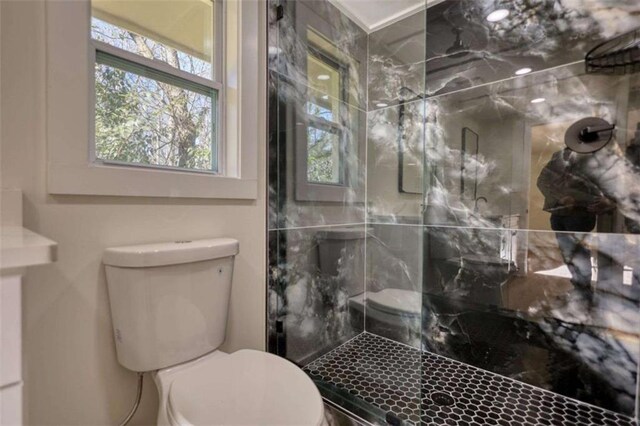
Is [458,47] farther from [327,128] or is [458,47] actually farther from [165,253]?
[165,253]

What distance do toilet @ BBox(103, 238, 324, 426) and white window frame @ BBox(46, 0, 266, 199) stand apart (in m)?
0.22

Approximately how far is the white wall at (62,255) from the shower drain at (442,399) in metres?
1.13

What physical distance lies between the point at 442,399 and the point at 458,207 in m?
0.96

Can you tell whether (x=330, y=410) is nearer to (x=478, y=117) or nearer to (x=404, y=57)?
(x=478, y=117)

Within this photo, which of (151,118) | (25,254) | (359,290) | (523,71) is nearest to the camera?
(25,254)

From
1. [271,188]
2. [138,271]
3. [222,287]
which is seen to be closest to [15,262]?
[138,271]

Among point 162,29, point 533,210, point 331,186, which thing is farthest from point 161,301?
point 533,210

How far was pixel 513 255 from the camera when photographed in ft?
5.18

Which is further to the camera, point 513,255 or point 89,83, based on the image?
point 513,255

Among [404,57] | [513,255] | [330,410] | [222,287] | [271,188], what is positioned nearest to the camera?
[222,287]

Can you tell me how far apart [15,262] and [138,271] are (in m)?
0.46

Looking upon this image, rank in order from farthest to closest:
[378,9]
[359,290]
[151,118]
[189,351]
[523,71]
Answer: [359,290] → [378,9] → [523,71] → [151,118] → [189,351]

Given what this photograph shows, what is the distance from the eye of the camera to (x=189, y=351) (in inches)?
40.1

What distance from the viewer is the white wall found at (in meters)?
0.81
